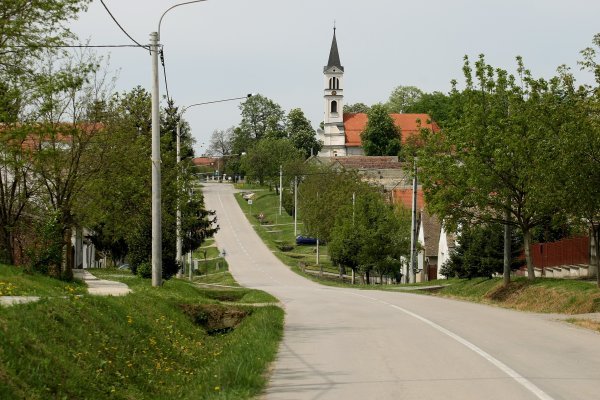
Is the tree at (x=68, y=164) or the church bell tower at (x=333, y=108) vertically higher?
the church bell tower at (x=333, y=108)

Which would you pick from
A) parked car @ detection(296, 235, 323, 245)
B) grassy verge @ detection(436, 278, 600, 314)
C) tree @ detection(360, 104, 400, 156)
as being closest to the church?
tree @ detection(360, 104, 400, 156)

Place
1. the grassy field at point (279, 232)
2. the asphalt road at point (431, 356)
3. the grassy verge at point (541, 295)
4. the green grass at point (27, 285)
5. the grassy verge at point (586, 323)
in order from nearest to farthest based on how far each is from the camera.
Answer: the asphalt road at point (431, 356) < the green grass at point (27, 285) < the grassy verge at point (586, 323) < the grassy verge at point (541, 295) < the grassy field at point (279, 232)

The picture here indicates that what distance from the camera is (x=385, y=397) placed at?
34.1ft

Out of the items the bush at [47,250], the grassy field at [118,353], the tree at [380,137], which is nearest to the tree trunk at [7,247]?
the bush at [47,250]

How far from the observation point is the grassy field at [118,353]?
10.0 metres

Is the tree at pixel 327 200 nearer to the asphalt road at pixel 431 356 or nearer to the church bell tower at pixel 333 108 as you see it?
the asphalt road at pixel 431 356

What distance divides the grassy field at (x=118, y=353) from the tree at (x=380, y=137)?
142m

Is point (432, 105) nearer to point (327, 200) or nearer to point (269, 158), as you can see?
point (269, 158)

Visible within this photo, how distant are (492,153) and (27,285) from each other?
1875cm

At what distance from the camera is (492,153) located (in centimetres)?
3253

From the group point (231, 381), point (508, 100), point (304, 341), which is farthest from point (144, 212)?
point (231, 381)

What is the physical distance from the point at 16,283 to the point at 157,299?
3699 millimetres

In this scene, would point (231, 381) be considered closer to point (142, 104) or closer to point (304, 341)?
point (304, 341)

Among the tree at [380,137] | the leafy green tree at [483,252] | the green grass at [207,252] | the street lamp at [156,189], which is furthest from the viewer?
the tree at [380,137]
